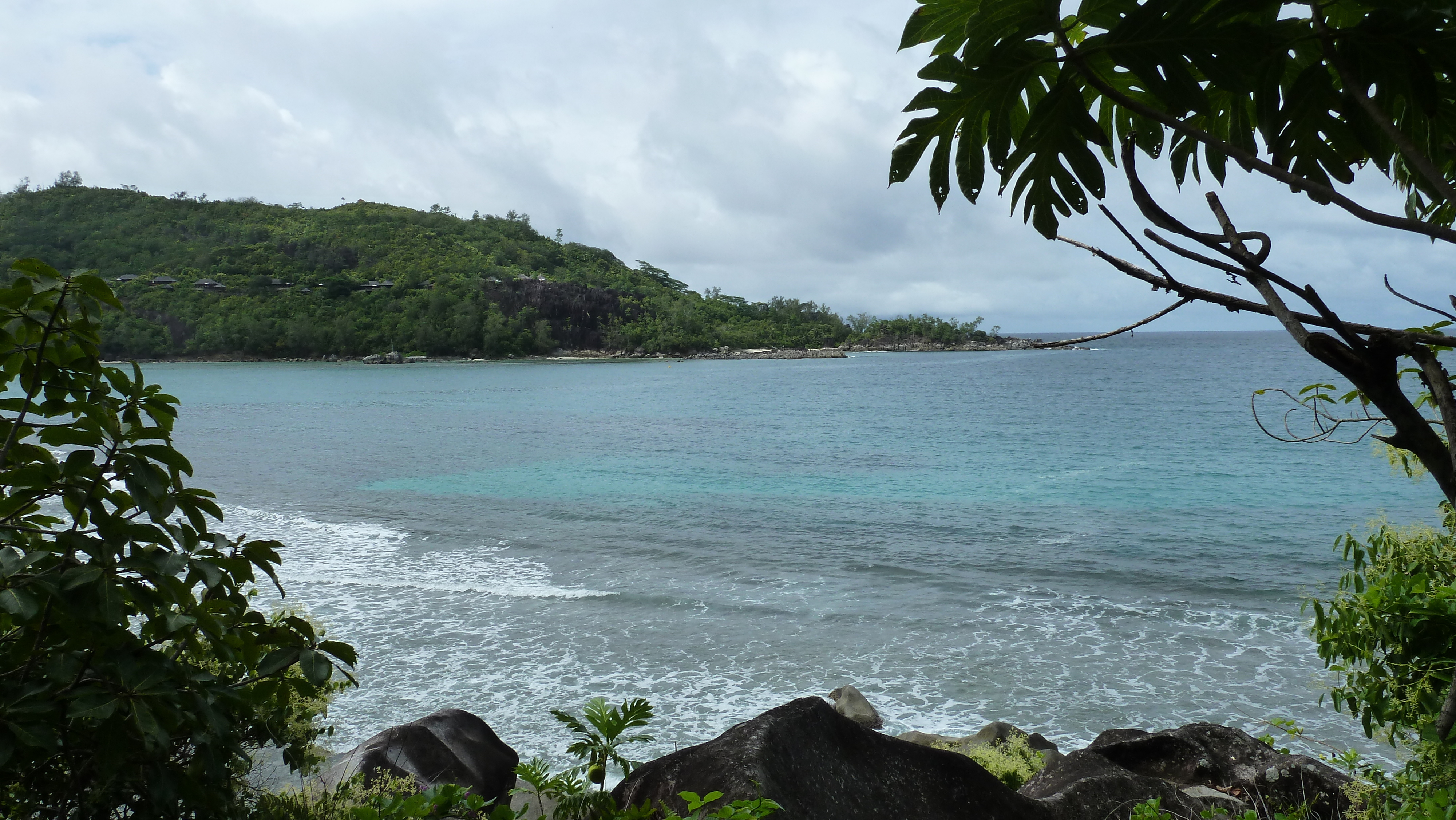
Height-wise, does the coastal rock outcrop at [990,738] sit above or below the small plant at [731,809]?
below

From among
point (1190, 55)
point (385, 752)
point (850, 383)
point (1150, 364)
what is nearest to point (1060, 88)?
point (1190, 55)

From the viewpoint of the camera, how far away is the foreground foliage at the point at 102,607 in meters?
1.49

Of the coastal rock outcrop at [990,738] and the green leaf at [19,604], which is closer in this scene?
the green leaf at [19,604]

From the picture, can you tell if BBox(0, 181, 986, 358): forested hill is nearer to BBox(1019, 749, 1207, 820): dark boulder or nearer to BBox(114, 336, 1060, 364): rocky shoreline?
BBox(114, 336, 1060, 364): rocky shoreline

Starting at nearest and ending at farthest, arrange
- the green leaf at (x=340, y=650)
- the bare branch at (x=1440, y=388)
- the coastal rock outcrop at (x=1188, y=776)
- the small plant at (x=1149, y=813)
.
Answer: the bare branch at (x=1440, y=388) < the green leaf at (x=340, y=650) < the small plant at (x=1149, y=813) < the coastal rock outcrop at (x=1188, y=776)

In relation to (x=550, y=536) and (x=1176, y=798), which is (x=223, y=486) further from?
(x=1176, y=798)

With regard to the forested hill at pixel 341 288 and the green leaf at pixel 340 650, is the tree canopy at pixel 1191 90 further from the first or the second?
the forested hill at pixel 341 288

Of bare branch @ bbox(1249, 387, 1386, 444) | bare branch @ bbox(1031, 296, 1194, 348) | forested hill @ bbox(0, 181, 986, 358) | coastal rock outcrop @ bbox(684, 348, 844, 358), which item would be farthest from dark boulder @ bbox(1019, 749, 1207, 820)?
coastal rock outcrop @ bbox(684, 348, 844, 358)

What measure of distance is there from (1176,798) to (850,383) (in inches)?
2289

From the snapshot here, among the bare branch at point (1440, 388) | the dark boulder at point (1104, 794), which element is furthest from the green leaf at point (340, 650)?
the dark boulder at point (1104, 794)

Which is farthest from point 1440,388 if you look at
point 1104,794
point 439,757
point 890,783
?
point 439,757

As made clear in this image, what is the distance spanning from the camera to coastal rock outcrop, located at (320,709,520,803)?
4.27 meters

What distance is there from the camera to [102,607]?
4.78 ft

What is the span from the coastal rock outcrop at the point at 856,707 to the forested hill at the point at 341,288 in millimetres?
75531
